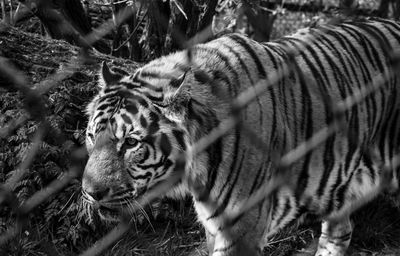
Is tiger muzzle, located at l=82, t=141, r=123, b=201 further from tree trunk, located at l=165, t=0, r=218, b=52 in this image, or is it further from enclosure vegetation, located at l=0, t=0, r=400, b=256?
tree trunk, located at l=165, t=0, r=218, b=52

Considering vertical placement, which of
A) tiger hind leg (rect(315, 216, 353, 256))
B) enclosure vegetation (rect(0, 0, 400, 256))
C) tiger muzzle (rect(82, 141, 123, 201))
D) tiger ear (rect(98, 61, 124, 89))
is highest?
tiger ear (rect(98, 61, 124, 89))

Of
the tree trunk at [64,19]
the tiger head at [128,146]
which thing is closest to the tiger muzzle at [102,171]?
the tiger head at [128,146]

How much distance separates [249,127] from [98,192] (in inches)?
25.5

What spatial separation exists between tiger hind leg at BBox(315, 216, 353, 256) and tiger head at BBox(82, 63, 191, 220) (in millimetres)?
1381

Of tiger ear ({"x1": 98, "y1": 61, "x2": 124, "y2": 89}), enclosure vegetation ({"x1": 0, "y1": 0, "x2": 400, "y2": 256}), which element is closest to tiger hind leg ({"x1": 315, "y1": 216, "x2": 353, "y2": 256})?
enclosure vegetation ({"x1": 0, "y1": 0, "x2": 400, "y2": 256})

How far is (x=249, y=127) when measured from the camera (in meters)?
2.42

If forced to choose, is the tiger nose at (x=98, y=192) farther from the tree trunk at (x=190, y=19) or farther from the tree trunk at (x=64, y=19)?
the tree trunk at (x=190, y=19)

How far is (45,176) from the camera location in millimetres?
2977

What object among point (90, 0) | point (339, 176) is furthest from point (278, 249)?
point (90, 0)

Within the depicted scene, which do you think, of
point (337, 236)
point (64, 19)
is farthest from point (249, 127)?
point (64, 19)

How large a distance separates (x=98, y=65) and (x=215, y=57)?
1.24 metres

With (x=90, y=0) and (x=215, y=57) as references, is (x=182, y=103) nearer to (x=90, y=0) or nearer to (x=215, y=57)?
(x=215, y=57)

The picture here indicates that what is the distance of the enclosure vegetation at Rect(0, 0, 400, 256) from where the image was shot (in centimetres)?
288

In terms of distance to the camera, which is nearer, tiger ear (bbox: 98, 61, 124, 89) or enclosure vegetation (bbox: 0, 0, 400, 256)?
tiger ear (bbox: 98, 61, 124, 89)
